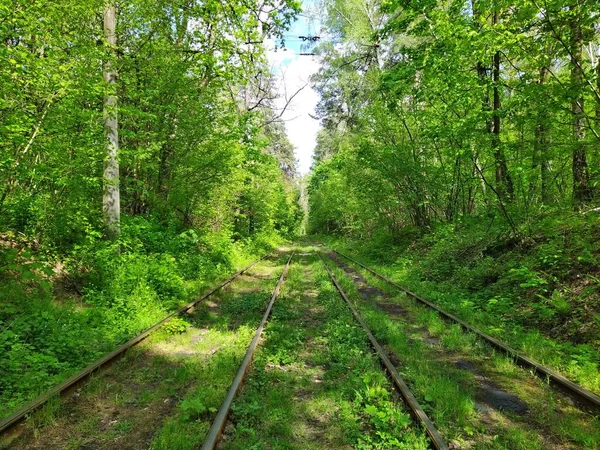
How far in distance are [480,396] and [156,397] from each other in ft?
13.1

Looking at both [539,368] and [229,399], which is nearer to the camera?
[229,399]

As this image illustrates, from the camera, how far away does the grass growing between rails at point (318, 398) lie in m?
3.46

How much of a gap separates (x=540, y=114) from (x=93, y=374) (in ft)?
30.7

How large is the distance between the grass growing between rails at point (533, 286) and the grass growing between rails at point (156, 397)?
4.61 metres

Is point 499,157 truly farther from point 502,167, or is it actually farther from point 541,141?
point 541,141

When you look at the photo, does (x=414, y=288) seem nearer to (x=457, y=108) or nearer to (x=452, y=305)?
(x=452, y=305)

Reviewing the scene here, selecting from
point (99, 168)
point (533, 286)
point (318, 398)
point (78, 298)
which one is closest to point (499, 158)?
point (533, 286)

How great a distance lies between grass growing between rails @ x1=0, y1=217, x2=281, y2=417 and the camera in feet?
15.4

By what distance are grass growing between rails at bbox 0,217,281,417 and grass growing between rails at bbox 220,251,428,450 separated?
8.11ft

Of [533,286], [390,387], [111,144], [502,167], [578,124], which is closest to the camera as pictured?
[390,387]

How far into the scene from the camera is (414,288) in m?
10.2

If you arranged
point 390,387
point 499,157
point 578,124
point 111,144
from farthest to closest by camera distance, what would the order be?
point 499,157 < point 111,144 < point 578,124 < point 390,387

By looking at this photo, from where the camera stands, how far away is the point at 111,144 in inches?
332

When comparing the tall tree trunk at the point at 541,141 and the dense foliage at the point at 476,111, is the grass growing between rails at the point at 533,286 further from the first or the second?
the tall tree trunk at the point at 541,141
